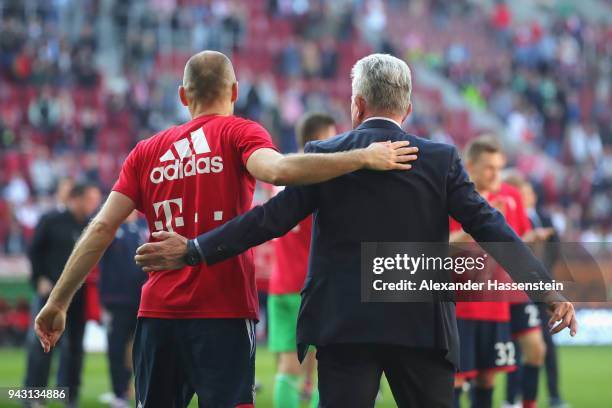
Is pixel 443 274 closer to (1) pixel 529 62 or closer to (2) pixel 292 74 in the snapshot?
(2) pixel 292 74

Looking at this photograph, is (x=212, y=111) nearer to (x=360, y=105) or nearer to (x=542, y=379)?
(x=360, y=105)

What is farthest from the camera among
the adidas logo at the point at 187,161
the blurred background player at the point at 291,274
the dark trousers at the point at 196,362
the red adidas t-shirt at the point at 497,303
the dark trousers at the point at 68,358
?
the dark trousers at the point at 68,358

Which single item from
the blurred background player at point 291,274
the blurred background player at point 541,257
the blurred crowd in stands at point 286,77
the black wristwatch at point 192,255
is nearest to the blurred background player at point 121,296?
the blurred background player at point 291,274

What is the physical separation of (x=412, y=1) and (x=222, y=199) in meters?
30.2

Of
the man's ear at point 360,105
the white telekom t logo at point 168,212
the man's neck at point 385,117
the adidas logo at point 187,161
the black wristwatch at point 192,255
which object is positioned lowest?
the black wristwatch at point 192,255

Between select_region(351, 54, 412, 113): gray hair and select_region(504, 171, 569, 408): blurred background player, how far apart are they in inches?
120

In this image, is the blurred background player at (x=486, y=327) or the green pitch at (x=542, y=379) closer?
the blurred background player at (x=486, y=327)

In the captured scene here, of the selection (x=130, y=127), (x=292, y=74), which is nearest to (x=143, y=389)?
(x=130, y=127)

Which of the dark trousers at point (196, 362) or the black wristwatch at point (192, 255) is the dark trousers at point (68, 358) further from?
the black wristwatch at point (192, 255)

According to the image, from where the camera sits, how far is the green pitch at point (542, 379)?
12008mm

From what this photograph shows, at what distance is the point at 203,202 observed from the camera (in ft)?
17.8

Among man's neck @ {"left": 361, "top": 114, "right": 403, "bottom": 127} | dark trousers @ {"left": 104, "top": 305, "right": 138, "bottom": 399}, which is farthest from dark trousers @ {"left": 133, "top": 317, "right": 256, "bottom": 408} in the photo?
dark trousers @ {"left": 104, "top": 305, "right": 138, "bottom": 399}

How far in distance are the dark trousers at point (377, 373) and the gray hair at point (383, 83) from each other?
44.1 inches

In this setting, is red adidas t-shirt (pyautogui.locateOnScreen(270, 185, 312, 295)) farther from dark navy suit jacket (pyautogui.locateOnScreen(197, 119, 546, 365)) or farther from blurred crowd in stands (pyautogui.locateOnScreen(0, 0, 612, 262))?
blurred crowd in stands (pyautogui.locateOnScreen(0, 0, 612, 262))
